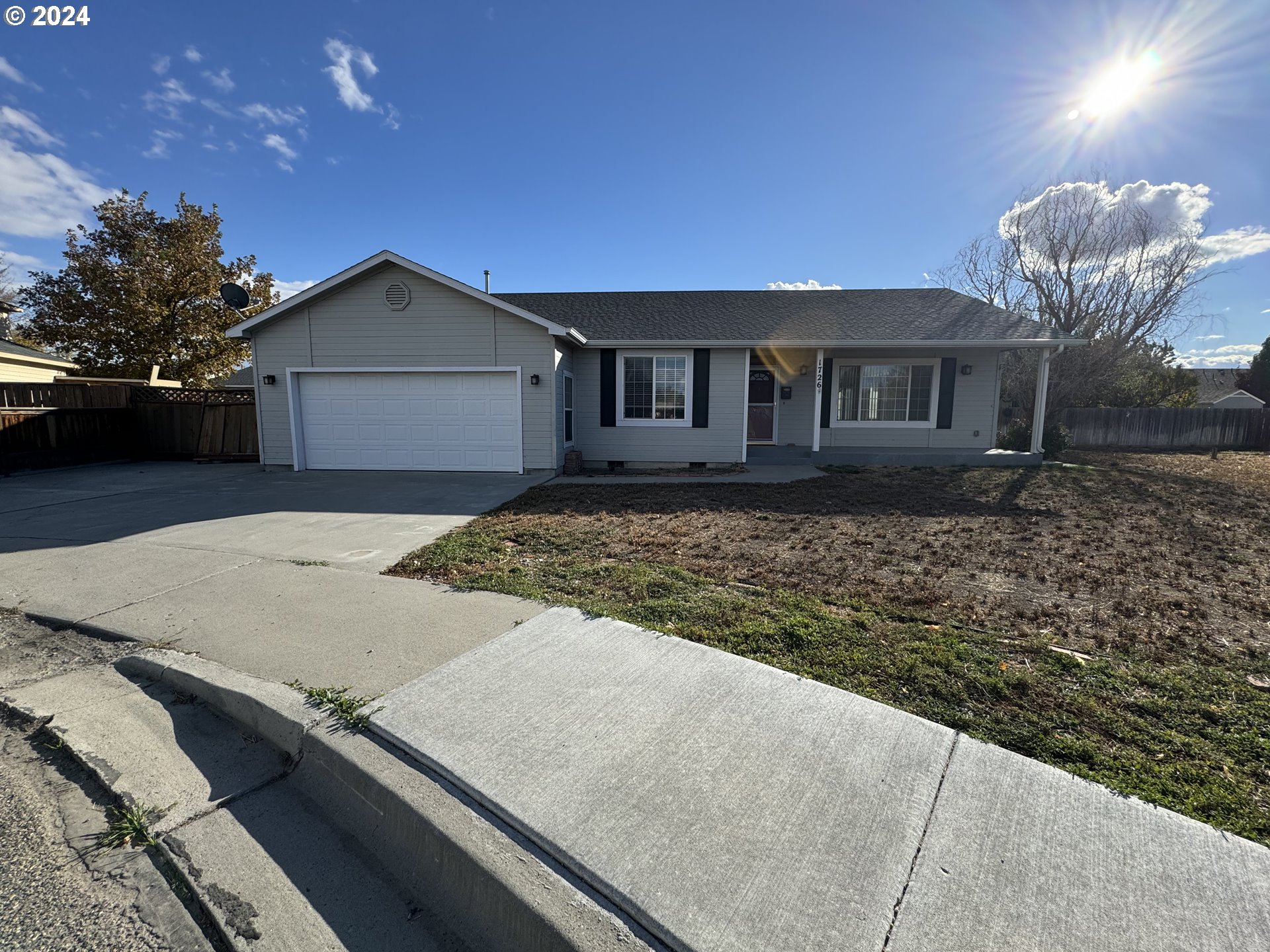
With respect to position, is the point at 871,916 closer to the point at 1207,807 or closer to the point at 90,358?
the point at 1207,807

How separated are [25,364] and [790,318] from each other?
19666 millimetres

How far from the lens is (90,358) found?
61.6 ft

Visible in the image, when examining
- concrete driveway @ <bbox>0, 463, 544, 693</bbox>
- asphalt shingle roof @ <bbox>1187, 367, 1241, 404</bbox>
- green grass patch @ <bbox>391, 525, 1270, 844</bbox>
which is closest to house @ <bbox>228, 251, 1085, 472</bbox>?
concrete driveway @ <bbox>0, 463, 544, 693</bbox>

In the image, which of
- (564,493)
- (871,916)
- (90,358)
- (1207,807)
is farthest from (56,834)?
(90,358)

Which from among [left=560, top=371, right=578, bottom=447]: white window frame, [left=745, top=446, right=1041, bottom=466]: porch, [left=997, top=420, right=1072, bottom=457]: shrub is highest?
[left=560, top=371, right=578, bottom=447]: white window frame

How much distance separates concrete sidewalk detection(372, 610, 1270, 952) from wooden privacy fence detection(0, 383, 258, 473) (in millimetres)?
13757

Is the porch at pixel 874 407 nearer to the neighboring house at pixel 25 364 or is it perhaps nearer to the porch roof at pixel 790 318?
the porch roof at pixel 790 318

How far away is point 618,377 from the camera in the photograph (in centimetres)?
1275

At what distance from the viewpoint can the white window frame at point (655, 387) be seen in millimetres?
12609

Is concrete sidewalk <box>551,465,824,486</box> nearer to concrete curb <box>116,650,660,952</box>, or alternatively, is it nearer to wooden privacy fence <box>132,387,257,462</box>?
concrete curb <box>116,650,660,952</box>

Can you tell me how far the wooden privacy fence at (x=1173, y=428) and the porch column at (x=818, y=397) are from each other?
11.2 metres

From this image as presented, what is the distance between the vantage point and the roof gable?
35.3 ft

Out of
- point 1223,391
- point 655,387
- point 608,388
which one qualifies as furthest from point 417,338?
point 1223,391

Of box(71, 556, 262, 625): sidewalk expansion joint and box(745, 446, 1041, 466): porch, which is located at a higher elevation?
box(745, 446, 1041, 466): porch
